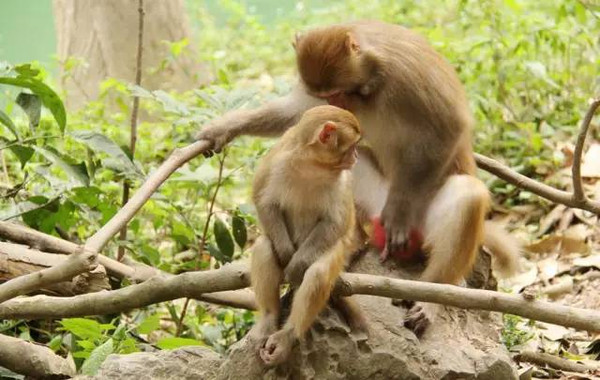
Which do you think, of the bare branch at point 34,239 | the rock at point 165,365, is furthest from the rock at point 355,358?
the bare branch at point 34,239

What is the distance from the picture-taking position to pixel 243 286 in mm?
4184

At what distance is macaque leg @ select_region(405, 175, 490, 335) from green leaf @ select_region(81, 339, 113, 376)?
1601 millimetres

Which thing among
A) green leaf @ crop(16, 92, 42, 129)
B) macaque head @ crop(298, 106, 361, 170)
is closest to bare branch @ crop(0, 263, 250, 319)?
macaque head @ crop(298, 106, 361, 170)

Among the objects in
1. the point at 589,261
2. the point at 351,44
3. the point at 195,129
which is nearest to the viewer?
the point at 351,44

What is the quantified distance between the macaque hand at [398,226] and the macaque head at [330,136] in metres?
1.18

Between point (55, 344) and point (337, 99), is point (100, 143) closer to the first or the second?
point (55, 344)

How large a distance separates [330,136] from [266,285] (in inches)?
31.0

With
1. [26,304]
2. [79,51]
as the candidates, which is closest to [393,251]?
[26,304]

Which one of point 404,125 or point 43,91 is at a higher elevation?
point 43,91

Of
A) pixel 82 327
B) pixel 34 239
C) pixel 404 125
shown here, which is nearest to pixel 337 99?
pixel 404 125

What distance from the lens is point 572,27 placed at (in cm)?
971

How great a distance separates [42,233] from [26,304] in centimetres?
112

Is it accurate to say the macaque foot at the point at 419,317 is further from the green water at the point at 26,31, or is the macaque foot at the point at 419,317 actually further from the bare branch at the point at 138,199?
the green water at the point at 26,31

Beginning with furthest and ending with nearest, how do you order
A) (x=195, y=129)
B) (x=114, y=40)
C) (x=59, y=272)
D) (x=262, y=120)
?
(x=114, y=40) < (x=195, y=129) < (x=262, y=120) < (x=59, y=272)
